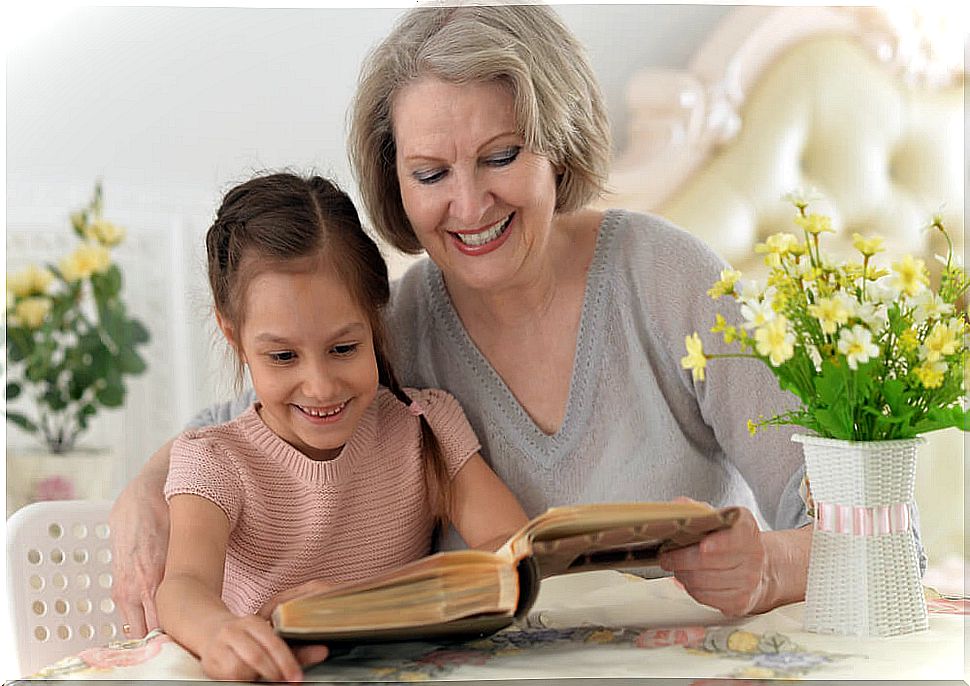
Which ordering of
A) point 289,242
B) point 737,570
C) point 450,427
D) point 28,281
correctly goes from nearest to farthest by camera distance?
point 737,570
point 289,242
point 450,427
point 28,281

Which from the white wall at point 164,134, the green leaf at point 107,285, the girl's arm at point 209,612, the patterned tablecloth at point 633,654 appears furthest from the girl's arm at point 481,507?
the green leaf at point 107,285

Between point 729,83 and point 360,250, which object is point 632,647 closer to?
point 360,250

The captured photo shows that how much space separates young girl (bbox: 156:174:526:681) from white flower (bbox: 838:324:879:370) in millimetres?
358

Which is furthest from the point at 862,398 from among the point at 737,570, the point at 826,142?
the point at 826,142

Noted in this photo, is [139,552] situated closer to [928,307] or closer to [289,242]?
[289,242]

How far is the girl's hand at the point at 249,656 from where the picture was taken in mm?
693

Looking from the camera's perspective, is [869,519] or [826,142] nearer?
[869,519]

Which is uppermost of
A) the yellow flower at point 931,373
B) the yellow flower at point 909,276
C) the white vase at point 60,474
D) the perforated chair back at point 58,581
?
the yellow flower at point 909,276

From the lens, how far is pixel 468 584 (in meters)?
0.71

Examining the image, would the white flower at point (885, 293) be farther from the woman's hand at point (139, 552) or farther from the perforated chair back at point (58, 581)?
the perforated chair back at point (58, 581)

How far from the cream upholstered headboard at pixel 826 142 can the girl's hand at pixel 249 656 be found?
1089mm

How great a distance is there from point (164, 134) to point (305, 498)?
2.38 ft

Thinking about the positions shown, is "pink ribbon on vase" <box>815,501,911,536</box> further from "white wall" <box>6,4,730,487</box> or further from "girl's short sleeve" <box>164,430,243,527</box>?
"white wall" <box>6,4,730,487</box>

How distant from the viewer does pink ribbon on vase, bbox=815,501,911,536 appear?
785mm
